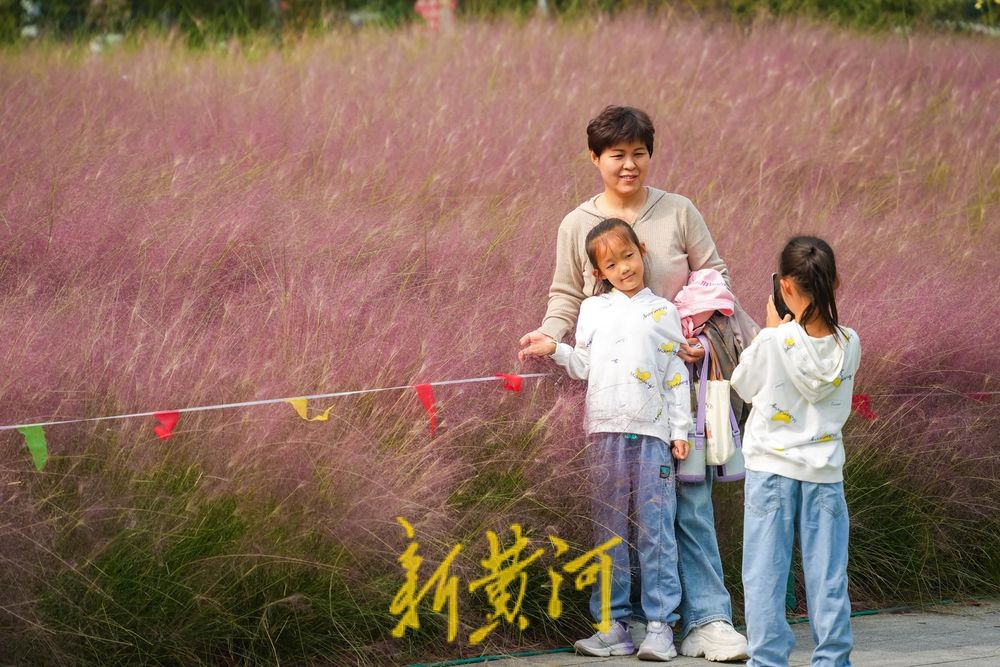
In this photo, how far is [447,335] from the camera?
17.2 feet

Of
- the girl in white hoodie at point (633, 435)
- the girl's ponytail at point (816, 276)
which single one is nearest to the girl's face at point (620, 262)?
the girl in white hoodie at point (633, 435)

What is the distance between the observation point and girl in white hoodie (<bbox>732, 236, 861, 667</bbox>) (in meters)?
4.04

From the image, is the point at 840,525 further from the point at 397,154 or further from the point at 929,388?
the point at 397,154

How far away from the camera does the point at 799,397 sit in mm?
4098

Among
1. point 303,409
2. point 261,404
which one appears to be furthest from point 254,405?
point 303,409

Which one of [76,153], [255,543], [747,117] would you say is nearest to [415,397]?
[255,543]

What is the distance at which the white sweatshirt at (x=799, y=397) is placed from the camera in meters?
4.05

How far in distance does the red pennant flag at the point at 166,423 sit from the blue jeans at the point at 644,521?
57.5 inches

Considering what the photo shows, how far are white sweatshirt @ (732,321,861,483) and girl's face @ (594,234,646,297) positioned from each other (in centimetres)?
62

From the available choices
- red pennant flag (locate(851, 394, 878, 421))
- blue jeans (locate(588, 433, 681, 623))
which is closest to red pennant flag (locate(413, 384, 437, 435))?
blue jeans (locate(588, 433, 681, 623))

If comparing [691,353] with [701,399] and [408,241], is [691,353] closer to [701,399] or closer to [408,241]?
[701,399]

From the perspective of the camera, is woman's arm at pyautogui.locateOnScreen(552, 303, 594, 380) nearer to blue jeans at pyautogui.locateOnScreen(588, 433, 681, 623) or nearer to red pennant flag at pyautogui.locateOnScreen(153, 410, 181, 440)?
blue jeans at pyautogui.locateOnScreen(588, 433, 681, 623)

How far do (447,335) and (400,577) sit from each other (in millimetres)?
1210

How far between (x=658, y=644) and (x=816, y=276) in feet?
4.53
